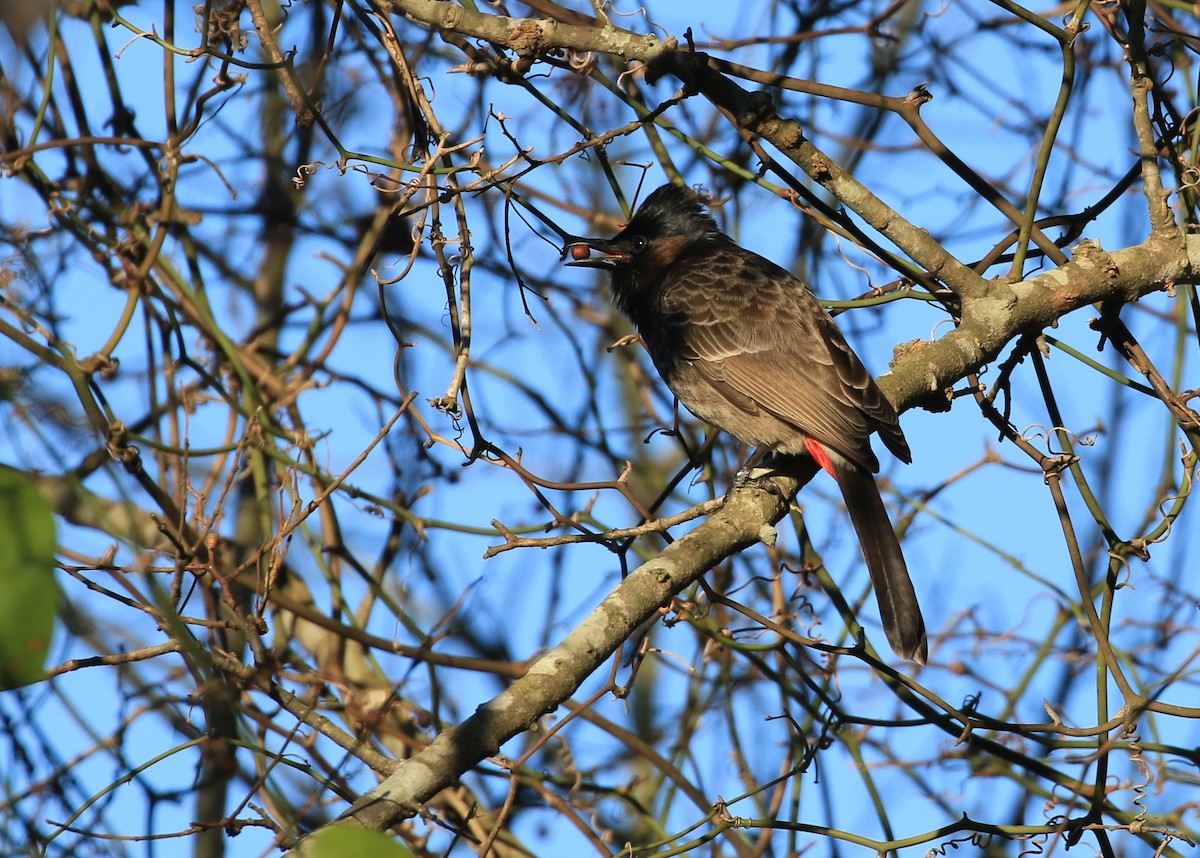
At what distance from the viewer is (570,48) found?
325 cm

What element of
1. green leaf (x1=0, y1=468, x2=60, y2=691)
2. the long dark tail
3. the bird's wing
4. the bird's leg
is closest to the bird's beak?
the bird's wing

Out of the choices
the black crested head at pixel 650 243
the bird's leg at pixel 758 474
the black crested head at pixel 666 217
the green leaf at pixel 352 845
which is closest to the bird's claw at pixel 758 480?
the bird's leg at pixel 758 474

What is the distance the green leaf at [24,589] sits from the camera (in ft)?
5.37

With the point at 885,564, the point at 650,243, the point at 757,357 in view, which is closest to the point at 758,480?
the point at 885,564

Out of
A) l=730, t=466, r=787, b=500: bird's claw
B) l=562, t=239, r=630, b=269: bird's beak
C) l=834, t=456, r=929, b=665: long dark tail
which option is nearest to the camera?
l=730, t=466, r=787, b=500: bird's claw

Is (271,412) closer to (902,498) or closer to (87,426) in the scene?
(87,426)

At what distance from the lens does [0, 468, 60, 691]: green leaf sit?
1.64 metres

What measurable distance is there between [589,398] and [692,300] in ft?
2.13

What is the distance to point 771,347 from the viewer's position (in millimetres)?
4949

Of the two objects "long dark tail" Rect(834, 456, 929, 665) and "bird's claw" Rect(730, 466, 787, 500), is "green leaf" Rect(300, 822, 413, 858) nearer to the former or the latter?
"bird's claw" Rect(730, 466, 787, 500)

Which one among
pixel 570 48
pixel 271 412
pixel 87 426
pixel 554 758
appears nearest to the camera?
pixel 570 48

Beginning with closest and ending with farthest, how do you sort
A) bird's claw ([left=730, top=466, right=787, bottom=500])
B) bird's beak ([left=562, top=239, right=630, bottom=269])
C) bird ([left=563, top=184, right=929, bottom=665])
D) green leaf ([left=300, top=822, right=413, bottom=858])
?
1. green leaf ([left=300, top=822, right=413, bottom=858])
2. bird's claw ([left=730, top=466, right=787, bottom=500])
3. bird ([left=563, top=184, right=929, bottom=665])
4. bird's beak ([left=562, top=239, right=630, bottom=269])

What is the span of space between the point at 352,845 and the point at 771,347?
143 inches

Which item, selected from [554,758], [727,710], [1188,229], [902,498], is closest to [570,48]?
[1188,229]
